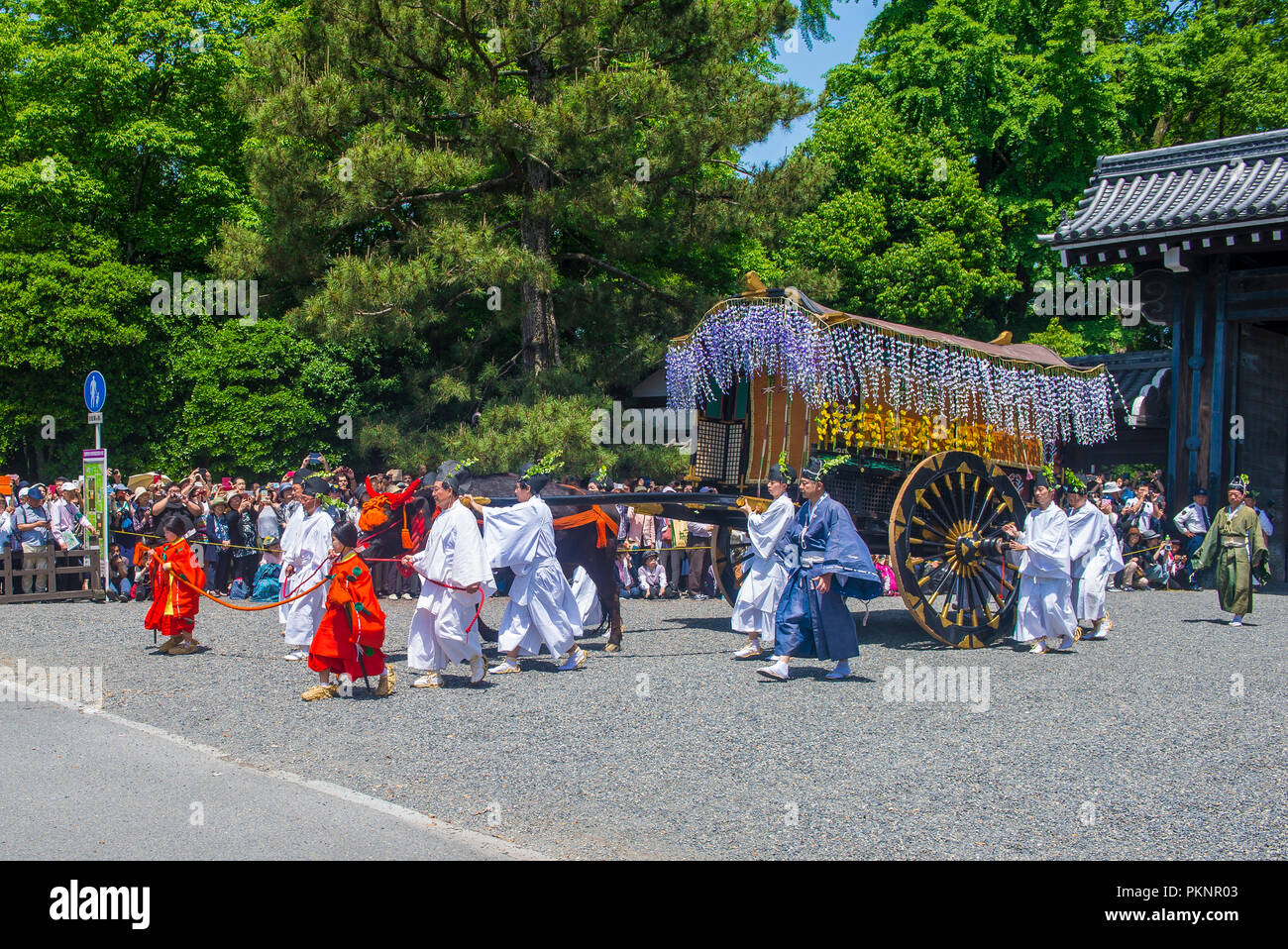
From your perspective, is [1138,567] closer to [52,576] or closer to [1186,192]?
[1186,192]

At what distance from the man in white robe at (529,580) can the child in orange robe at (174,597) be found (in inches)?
121

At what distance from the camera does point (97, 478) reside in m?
15.4

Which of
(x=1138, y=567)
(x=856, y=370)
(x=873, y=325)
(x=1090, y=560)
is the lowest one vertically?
(x=1138, y=567)

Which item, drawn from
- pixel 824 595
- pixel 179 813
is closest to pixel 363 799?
pixel 179 813

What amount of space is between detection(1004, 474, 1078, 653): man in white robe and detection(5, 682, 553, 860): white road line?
25.8ft

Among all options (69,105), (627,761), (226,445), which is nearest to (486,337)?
(226,445)

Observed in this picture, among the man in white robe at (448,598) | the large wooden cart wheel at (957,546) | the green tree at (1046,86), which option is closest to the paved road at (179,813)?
the man in white robe at (448,598)

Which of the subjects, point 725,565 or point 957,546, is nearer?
point 957,546

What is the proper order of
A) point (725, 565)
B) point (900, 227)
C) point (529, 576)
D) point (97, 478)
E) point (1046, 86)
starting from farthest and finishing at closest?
point (1046, 86) < point (900, 227) < point (97, 478) < point (725, 565) < point (529, 576)

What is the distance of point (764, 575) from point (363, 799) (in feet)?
18.6

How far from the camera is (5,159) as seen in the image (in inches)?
928

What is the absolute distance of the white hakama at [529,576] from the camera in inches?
392

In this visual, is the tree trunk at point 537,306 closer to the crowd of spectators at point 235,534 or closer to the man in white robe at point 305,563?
the crowd of spectators at point 235,534

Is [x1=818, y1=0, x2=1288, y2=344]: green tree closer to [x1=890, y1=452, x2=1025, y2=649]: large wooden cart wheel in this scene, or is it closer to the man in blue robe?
[x1=890, y1=452, x2=1025, y2=649]: large wooden cart wheel
